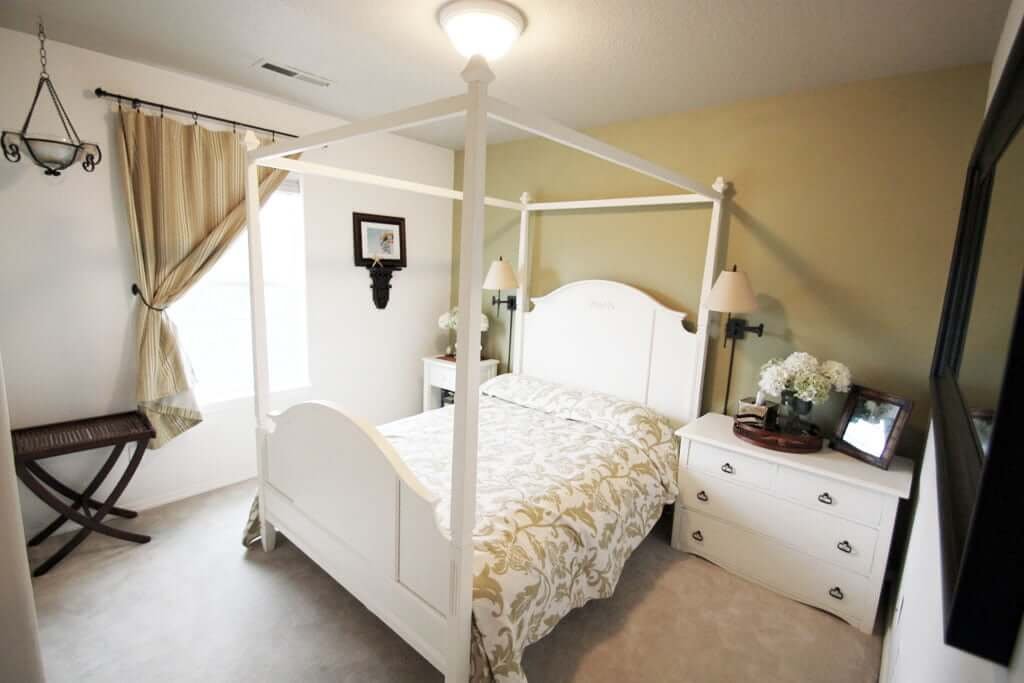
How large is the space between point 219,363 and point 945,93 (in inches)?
157

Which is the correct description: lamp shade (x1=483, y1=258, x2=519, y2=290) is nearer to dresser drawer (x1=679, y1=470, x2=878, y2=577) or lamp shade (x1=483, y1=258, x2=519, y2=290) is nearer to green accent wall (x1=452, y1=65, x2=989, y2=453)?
green accent wall (x1=452, y1=65, x2=989, y2=453)

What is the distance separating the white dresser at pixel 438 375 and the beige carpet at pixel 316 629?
1.59 m

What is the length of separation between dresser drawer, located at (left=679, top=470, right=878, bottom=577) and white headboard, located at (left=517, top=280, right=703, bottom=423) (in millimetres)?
437

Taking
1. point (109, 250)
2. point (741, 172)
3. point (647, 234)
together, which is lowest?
point (109, 250)

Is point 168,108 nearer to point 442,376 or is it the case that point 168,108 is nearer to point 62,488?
point 62,488

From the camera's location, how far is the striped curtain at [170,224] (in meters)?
2.40

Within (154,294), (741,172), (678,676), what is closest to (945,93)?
(741,172)

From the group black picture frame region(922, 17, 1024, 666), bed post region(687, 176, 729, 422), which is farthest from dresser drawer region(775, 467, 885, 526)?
black picture frame region(922, 17, 1024, 666)

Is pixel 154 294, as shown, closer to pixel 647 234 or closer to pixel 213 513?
pixel 213 513

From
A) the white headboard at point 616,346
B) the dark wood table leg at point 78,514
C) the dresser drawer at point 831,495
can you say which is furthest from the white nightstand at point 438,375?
the dresser drawer at point 831,495

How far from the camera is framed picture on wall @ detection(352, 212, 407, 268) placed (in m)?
3.39

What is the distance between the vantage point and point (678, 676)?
1728mm

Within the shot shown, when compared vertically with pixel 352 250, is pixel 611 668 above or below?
below

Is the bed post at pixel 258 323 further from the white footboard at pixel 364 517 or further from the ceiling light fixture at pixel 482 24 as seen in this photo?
the ceiling light fixture at pixel 482 24
